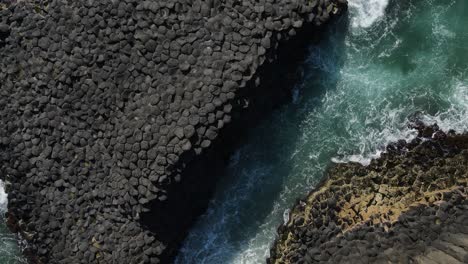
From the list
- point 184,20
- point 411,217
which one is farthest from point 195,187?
point 411,217

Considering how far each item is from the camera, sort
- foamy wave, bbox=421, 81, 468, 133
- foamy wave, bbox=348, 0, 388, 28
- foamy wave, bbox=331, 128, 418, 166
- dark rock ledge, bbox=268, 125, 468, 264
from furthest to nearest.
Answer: foamy wave, bbox=348, 0, 388, 28 → foamy wave, bbox=331, 128, 418, 166 → foamy wave, bbox=421, 81, 468, 133 → dark rock ledge, bbox=268, 125, 468, 264

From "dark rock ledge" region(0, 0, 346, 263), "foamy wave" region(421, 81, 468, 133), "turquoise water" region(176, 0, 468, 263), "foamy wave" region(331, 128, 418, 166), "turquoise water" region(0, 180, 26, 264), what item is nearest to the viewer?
"dark rock ledge" region(0, 0, 346, 263)

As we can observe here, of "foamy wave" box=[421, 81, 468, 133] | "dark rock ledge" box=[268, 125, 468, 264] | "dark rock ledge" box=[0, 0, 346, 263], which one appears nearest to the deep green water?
"foamy wave" box=[421, 81, 468, 133]

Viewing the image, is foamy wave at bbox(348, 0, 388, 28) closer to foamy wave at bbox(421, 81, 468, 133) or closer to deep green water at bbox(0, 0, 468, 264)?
deep green water at bbox(0, 0, 468, 264)

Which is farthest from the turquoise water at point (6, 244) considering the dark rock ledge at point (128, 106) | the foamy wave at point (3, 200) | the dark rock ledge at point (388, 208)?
the dark rock ledge at point (388, 208)

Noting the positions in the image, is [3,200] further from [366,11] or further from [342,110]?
[366,11]

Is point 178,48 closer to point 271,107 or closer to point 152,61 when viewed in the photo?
point 152,61
